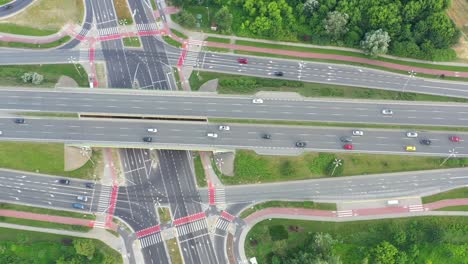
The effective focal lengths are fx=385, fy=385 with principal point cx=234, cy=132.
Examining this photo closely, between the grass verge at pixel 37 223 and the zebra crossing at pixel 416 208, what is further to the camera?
the zebra crossing at pixel 416 208

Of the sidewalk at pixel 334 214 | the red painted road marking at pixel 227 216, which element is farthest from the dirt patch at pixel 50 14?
the sidewalk at pixel 334 214

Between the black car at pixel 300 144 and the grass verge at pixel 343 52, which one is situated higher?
the grass verge at pixel 343 52

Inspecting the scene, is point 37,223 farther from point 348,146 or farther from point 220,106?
point 348,146

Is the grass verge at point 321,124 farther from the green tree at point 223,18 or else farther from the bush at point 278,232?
the green tree at point 223,18

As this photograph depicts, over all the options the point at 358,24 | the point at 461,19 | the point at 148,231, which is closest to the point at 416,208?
the point at 358,24

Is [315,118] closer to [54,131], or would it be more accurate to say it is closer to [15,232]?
[54,131]

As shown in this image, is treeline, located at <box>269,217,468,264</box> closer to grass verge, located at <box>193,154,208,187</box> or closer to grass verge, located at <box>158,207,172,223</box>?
grass verge, located at <box>193,154,208,187</box>

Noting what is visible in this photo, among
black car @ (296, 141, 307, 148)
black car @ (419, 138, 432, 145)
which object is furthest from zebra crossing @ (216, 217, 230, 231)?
black car @ (419, 138, 432, 145)
